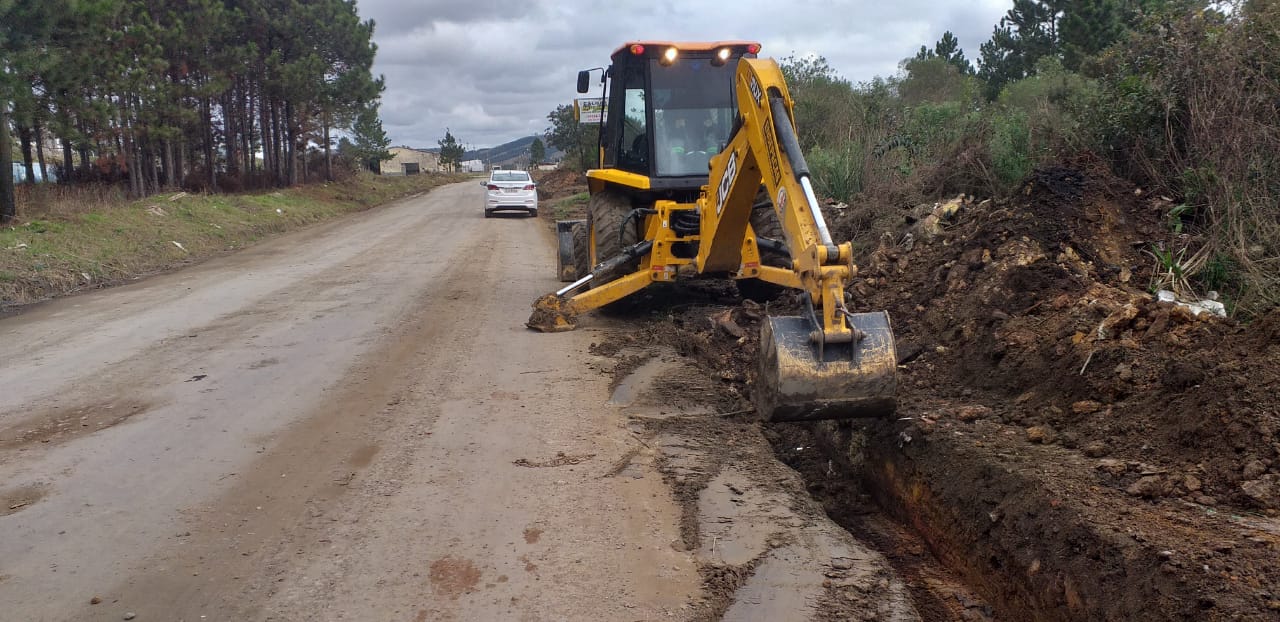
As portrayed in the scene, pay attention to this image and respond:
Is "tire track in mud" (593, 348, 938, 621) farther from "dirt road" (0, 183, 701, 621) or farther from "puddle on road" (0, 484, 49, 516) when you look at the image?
"puddle on road" (0, 484, 49, 516)

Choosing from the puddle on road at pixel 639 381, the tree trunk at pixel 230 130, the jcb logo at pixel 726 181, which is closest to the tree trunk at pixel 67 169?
the tree trunk at pixel 230 130

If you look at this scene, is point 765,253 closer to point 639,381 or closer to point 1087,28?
point 639,381

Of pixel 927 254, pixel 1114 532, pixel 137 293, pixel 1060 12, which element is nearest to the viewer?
pixel 1114 532

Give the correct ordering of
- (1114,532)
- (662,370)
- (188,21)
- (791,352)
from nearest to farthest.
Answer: (1114,532), (791,352), (662,370), (188,21)

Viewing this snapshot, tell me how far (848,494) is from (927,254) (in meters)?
3.95

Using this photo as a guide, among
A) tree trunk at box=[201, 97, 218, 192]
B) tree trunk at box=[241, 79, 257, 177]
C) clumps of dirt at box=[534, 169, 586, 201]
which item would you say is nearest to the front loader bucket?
tree trunk at box=[201, 97, 218, 192]

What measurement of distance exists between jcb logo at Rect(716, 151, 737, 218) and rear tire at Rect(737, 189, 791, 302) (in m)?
0.94

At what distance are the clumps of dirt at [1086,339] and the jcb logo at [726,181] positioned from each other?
1776 millimetres

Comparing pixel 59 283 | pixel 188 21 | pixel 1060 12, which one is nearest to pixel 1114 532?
pixel 59 283

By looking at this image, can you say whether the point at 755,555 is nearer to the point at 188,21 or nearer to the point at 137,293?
the point at 137,293

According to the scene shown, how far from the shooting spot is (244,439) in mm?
5645

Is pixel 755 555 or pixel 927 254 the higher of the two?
pixel 927 254

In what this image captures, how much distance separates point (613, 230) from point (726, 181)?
274cm

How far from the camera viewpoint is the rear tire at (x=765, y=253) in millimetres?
8359
